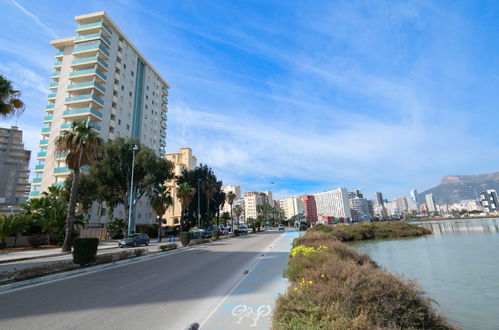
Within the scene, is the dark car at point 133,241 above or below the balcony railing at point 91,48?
below

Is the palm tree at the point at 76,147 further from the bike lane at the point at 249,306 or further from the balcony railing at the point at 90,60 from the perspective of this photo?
the balcony railing at the point at 90,60

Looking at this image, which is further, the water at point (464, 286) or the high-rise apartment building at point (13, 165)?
the high-rise apartment building at point (13, 165)

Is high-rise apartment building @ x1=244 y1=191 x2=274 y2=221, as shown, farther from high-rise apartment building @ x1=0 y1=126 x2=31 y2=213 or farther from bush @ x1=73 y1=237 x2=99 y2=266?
bush @ x1=73 y1=237 x2=99 y2=266

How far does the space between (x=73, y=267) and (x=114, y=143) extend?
105ft

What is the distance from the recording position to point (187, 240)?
92.4 feet

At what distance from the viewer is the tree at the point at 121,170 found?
129 ft

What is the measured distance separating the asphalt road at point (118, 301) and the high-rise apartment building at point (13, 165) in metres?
113

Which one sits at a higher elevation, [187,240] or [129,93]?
[129,93]

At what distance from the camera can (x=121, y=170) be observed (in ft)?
134

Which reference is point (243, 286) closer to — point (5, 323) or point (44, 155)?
point (5, 323)

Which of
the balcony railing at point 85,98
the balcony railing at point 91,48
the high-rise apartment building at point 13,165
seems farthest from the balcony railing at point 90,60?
the high-rise apartment building at point 13,165

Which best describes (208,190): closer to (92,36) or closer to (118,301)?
(92,36)

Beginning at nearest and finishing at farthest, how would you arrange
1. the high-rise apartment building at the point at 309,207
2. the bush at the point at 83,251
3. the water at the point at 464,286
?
the water at the point at 464,286 → the bush at the point at 83,251 → the high-rise apartment building at the point at 309,207

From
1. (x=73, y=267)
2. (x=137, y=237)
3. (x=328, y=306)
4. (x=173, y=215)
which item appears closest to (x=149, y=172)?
(x=137, y=237)
